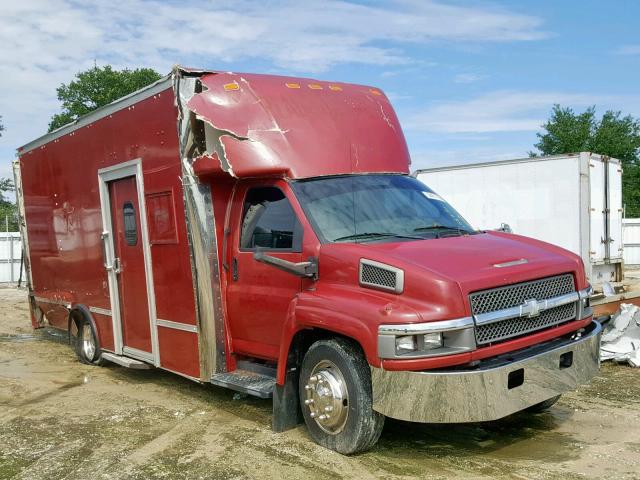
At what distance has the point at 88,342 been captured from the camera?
9.01 meters

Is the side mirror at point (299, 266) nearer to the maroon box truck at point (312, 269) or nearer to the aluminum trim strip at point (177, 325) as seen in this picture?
the maroon box truck at point (312, 269)

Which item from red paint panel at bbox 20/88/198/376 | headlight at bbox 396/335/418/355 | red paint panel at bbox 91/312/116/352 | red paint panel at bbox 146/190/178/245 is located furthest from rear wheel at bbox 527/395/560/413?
red paint panel at bbox 91/312/116/352

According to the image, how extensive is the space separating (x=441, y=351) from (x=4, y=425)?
14.2ft

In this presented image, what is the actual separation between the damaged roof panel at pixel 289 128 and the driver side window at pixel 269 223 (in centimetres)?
28

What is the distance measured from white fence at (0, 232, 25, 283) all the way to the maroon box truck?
1958cm

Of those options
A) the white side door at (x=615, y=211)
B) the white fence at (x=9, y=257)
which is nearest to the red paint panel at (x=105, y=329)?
the white side door at (x=615, y=211)

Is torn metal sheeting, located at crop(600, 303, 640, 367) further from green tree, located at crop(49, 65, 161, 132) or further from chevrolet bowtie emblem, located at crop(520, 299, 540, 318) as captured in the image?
green tree, located at crop(49, 65, 161, 132)

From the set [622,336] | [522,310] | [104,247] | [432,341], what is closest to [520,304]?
[522,310]

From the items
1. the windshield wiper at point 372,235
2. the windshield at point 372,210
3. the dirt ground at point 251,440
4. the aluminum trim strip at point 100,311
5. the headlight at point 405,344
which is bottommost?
the dirt ground at point 251,440

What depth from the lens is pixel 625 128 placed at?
48625 millimetres

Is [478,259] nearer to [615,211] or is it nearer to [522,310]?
[522,310]

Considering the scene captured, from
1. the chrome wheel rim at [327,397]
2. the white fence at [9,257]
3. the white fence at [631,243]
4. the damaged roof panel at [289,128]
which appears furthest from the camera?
the white fence at [631,243]

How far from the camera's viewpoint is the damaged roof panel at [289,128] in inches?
228

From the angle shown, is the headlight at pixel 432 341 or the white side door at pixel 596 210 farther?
the white side door at pixel 596 210
